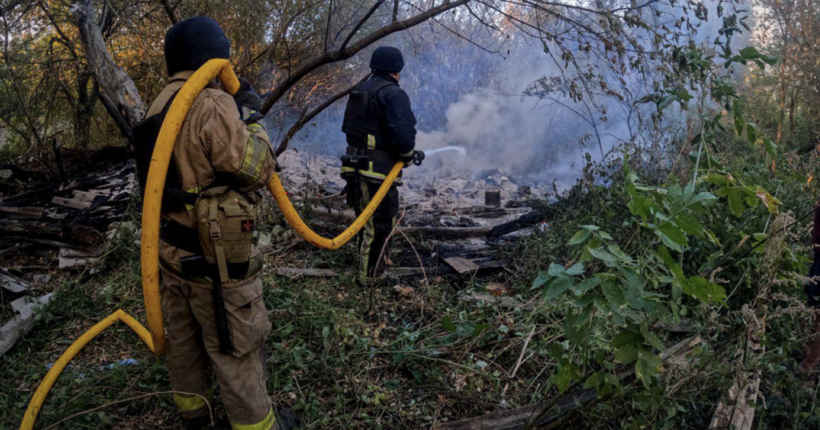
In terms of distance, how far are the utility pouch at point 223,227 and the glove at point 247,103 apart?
1.37ft

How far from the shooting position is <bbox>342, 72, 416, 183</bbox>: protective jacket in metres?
4.61

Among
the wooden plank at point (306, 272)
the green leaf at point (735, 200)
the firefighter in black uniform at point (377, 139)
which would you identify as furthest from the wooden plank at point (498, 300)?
the green leaf at point (735, 200)

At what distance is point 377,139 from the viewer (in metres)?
4.72

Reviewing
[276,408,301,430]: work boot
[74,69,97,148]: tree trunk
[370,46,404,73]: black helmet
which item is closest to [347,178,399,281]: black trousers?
[370,46,404,73]: black helmet

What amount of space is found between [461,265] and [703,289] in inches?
124

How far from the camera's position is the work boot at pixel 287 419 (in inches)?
111

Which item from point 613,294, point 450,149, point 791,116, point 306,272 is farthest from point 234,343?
point 450,149

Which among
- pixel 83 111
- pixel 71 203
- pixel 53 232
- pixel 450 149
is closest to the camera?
pixel 53 232

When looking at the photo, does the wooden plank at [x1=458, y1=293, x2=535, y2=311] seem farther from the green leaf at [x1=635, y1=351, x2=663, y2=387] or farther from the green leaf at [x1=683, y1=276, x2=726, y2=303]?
the green leaf at [x1=683, y1=276, x2=726, y2=303]

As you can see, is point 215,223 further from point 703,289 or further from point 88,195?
point 88,195

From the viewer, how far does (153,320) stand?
→ 2441 mm

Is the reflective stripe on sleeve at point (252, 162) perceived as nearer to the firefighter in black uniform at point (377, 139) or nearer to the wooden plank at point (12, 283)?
the firefighter in black uniform at point (377, 139)

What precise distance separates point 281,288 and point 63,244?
96.5 inches

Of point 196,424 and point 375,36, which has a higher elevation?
point 375,36
